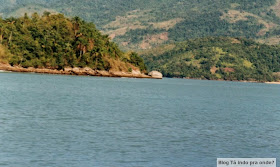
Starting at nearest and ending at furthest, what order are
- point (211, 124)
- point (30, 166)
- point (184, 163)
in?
point (30, 166) → point (184, 163) → point (211, 124)

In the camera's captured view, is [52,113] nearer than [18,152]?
No

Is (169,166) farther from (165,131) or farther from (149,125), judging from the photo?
(149,125)

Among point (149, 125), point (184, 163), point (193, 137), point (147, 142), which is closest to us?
point (184, 163)

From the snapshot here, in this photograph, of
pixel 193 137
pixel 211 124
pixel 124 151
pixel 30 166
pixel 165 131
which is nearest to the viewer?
pixel 30 166

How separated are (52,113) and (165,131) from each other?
1690cm

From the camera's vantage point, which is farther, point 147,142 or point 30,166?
point 147,142

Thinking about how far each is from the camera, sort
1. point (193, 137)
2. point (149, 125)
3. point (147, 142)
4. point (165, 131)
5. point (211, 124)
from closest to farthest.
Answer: point (147, 142), point (193, 137), point (165, 131), point (149, 125), point (211, 124)

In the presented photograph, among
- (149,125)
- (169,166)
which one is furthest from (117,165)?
(149,125)

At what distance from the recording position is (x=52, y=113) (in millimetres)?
57531

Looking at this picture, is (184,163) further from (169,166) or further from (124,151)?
(124,151)

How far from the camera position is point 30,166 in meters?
30.2

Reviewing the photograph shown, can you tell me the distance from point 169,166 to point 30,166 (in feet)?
30.2

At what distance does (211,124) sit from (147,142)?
1749 cm

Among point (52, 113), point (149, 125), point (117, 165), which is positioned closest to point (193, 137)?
point (149, 125)
